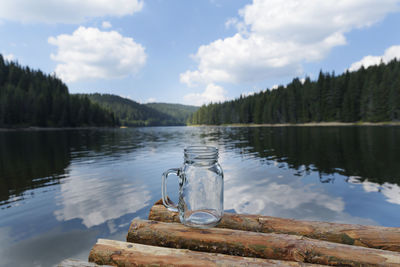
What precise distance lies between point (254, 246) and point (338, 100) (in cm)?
12437

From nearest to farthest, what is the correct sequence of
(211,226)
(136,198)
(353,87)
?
(211,226) → (136,198) → (353,87)

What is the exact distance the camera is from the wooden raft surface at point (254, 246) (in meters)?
1.85

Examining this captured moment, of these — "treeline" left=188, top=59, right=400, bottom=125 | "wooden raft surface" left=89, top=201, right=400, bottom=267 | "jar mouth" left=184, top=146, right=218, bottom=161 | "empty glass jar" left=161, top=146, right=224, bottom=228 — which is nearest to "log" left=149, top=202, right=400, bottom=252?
"wooden raft surface" left=89, top=201, right=400, bottom=267

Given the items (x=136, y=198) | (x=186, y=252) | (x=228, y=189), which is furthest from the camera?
(x=228, y=189)

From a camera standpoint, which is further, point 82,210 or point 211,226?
point 82,210

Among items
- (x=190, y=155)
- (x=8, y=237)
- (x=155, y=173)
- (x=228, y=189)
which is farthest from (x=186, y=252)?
(x=155, y=173)

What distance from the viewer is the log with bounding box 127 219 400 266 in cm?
185

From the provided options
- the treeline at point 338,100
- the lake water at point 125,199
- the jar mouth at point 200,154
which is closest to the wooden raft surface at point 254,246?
the jar mouth at point 200,154

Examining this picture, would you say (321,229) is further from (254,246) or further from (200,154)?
(200,154)

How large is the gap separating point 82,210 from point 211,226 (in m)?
6.33

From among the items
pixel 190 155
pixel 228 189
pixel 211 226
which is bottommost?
pixel 228 189

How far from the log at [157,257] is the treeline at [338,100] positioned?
367ft

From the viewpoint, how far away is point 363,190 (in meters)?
8.91

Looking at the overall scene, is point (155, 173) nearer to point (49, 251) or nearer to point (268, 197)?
point (268, 197)
